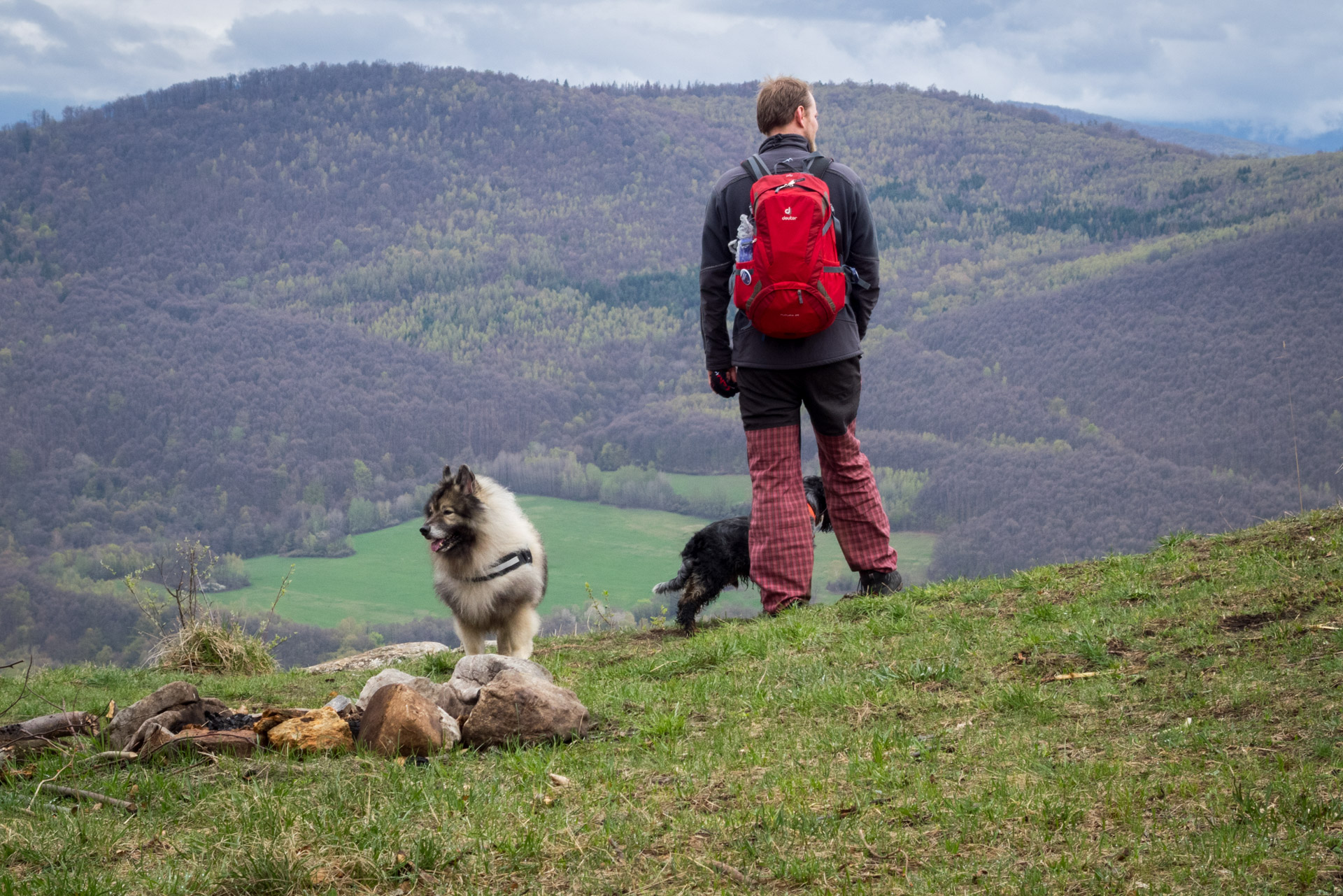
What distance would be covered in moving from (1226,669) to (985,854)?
5.74ft

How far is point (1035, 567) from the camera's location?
6473 millimetres

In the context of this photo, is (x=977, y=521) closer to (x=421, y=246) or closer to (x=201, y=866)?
(x=201, y=866)

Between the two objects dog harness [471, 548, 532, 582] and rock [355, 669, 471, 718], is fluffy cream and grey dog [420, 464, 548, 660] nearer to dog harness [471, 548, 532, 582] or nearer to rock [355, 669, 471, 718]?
dog harness [471, 548, 532, 582]

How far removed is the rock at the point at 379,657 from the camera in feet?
27.5

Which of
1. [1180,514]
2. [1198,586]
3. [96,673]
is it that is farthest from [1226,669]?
[1180,514]

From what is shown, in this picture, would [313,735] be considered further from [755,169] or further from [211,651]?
[211,651]

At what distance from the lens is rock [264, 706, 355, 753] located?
373 centimetres

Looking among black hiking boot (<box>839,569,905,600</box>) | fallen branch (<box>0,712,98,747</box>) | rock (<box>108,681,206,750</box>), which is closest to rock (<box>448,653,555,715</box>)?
rock (<box>108,681,206,750</box>)

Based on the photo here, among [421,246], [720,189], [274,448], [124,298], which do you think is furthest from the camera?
[421,246]

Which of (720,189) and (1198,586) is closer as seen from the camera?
(1198,586)

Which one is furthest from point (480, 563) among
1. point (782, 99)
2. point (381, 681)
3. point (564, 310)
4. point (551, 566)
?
point (564, 310)

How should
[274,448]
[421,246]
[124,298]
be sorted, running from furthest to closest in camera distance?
[421,246], [124,298], [274,448]

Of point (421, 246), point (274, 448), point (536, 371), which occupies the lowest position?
point (274, 448)

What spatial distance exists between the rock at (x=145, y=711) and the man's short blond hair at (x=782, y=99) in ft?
14.4
